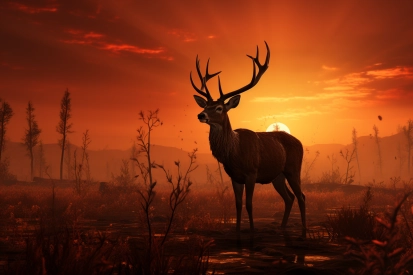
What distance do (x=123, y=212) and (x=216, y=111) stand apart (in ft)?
27.6

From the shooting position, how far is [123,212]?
52.1 ft

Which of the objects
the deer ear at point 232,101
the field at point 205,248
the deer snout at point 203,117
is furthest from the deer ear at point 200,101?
the field at point 205,248

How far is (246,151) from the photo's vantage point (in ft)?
30.9

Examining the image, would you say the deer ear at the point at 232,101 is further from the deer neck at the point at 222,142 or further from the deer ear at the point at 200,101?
the deer ear at the point at 200,101

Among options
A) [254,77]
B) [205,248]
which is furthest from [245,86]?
[205,248]

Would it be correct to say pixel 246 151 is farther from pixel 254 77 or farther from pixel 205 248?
pixel 205 248

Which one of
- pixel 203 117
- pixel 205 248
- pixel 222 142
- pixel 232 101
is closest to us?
pixel 205 248

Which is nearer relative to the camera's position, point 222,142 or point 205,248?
point 205,248

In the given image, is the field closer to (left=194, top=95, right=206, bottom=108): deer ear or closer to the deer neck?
the deer neck

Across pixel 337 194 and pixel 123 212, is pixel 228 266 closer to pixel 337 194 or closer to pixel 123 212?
pixel 123 212

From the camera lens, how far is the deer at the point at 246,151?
9.13 metres

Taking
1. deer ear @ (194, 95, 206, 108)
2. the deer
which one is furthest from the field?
deer ear @ (194, 95, 206, 108)

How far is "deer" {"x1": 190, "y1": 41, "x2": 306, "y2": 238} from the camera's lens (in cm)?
913

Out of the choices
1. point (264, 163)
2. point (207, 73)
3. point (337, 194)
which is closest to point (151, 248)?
point (264, 163)
